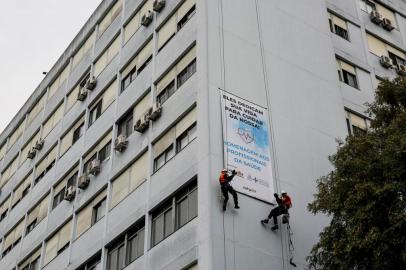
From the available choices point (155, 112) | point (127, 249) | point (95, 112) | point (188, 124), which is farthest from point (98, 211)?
point (188, 124)

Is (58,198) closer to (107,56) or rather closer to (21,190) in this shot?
(21,190)

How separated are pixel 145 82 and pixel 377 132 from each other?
42.9ft

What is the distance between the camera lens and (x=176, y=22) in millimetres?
31062

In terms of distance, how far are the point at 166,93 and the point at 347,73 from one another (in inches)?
370

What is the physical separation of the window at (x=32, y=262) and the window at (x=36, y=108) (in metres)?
11.9

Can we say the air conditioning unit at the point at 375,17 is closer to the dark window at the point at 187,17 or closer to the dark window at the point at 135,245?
the dark window at the point at 187,17

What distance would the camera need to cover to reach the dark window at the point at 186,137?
26.1 metres

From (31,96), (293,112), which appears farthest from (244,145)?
(31,96)

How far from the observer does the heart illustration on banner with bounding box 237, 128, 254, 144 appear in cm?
2538

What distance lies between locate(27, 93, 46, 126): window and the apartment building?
13.2 feet

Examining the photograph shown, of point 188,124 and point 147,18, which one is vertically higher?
point 147,18

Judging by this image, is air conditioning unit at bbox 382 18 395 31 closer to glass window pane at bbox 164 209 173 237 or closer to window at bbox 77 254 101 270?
glass window pane at bbox 164 209 173 237

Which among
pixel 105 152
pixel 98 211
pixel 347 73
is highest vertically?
pixel 347 73

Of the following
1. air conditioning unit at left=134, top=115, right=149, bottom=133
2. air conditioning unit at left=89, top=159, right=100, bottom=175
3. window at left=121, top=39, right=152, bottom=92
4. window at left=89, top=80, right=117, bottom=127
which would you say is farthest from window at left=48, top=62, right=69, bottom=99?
air conditioning unit at left=134, top=115, right=149, bottom=133
